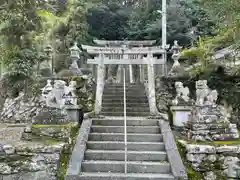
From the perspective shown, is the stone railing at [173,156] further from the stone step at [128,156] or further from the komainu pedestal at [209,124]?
the komainu pedestal at [209,124]

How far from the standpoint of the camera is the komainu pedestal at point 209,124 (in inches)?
180

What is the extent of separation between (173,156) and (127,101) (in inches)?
124

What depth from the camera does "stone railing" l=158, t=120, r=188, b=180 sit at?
3.88 m

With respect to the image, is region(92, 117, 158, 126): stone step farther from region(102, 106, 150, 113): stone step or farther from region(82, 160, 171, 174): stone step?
region(82, 160, 171, 174): stone step

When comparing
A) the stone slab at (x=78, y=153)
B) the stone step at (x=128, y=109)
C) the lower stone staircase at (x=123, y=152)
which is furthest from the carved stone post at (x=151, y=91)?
the stone slab at (x=78, y=153)

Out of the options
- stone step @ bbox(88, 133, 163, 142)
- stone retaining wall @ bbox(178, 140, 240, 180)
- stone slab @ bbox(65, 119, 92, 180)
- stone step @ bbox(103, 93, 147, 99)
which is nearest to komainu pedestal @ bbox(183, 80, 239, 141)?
stone retaining wall @ bbox(178, 140, 240, 180)

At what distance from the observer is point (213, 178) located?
409 centimetres

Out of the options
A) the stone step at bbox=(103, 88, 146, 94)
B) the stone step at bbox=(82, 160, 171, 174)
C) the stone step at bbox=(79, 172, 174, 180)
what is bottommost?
the stone step at bbox=(79, 172, 174, 180)

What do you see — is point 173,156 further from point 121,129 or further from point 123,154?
point 121,129

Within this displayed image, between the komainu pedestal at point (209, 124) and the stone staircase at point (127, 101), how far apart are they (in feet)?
5.91

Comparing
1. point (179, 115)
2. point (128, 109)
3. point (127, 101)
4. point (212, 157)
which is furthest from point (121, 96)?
point (212, 157)

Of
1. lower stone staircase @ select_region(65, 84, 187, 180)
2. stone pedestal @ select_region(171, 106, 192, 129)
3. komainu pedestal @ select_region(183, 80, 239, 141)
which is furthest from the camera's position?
stone pedestal @ select_region(171, 106, 192, 129)

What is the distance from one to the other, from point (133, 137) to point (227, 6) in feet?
10.3

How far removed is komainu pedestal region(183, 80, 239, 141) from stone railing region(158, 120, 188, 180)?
1.34 ft
